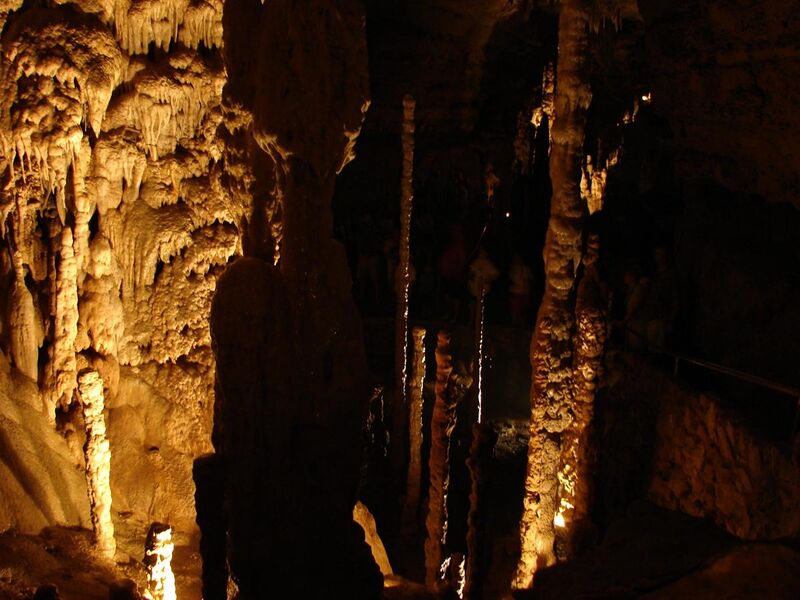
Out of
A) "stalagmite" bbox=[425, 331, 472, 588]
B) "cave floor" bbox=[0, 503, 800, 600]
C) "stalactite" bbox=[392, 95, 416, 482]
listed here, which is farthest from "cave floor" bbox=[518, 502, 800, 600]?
"stalactite" bbox=[392, 95, 416, 482]

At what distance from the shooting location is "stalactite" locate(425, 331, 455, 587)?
19.9ft

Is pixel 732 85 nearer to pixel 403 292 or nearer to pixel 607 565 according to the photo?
pixel 403 292

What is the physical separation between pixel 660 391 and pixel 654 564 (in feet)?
6.31

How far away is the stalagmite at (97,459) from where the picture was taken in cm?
571

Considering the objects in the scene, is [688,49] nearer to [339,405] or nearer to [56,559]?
[339,405]

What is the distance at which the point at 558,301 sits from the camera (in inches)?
218

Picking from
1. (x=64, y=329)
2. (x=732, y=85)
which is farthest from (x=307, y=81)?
(x=732, y=85)

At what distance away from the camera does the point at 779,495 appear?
4355mm

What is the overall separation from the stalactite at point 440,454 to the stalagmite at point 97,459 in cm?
308

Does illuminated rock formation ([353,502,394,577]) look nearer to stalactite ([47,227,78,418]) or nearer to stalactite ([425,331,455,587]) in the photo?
stalactite ([425,331,455,587])

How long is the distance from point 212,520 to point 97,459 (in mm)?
3494

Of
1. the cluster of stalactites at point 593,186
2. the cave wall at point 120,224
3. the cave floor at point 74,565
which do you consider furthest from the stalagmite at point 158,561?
the cluster of stalactites at point 593,186

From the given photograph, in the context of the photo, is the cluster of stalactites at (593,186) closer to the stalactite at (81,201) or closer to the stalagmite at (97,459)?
the stalactite at (81,201)

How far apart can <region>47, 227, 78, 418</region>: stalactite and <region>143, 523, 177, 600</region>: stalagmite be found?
7.06 ft
